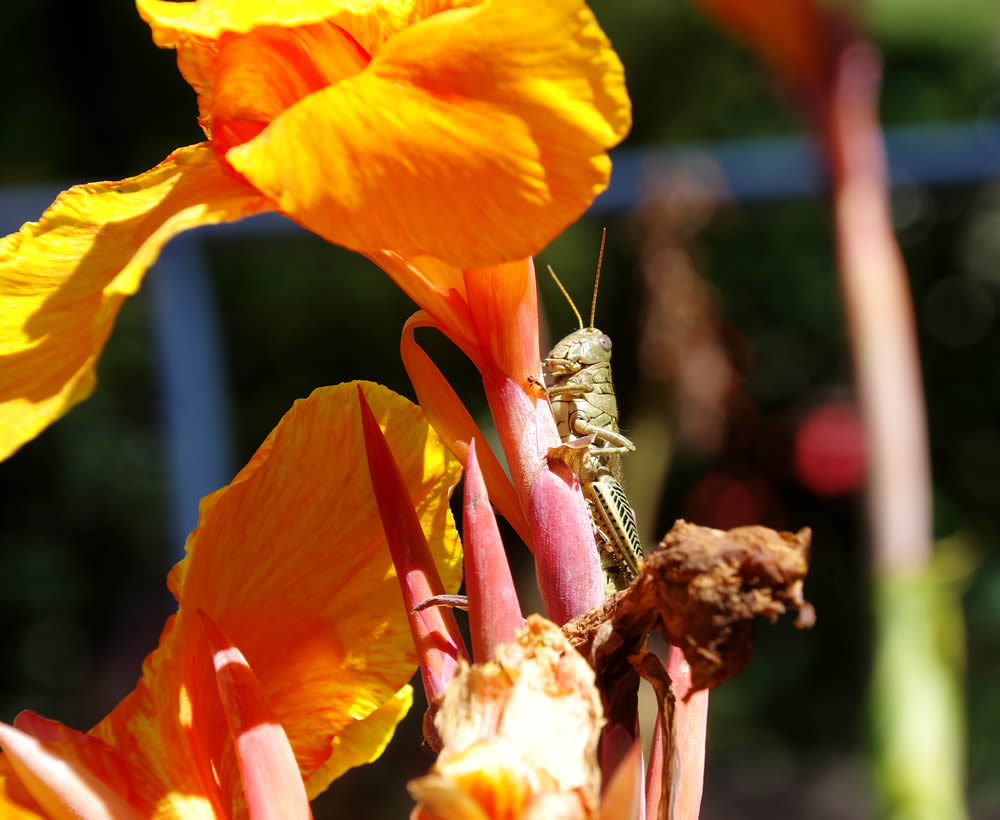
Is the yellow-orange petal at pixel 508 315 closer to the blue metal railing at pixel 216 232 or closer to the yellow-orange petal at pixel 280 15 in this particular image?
the yellow-orange petal at pixel 280 15

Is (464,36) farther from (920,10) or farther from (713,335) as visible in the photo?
(920,10)

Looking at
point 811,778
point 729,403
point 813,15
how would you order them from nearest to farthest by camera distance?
point 813,15, point 729,403, point 811,778

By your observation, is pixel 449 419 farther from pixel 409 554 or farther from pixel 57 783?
pixel 57 783

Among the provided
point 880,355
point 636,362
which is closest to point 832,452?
point 636,362

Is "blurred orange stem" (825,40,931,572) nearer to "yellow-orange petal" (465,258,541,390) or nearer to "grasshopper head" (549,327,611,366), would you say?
"grasshopper head" (549,327,611,366)

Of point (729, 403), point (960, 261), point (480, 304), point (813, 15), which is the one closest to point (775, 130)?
point (960, 261)
